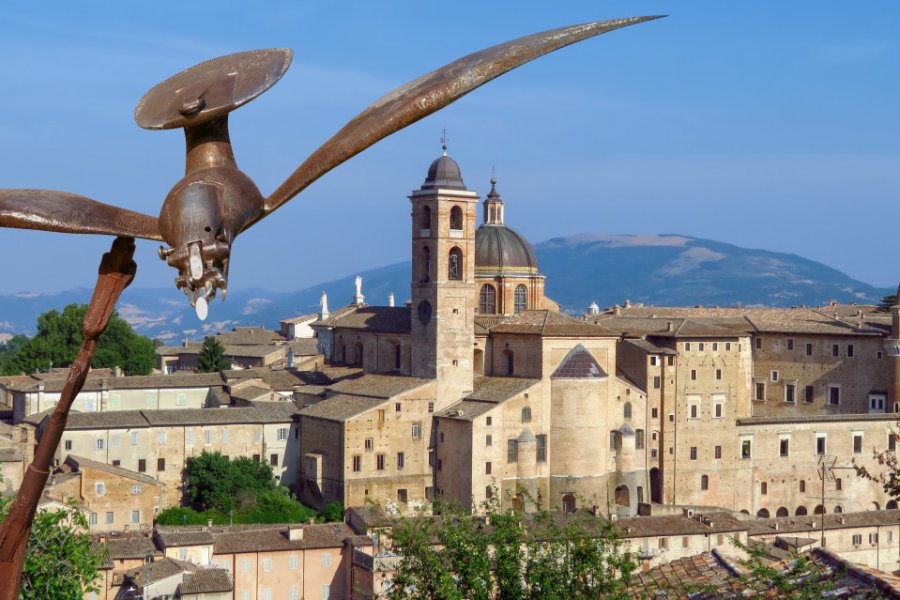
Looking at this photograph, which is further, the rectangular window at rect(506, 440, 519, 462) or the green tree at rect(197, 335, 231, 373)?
the green tree at rect(197, 335, 231, 373)

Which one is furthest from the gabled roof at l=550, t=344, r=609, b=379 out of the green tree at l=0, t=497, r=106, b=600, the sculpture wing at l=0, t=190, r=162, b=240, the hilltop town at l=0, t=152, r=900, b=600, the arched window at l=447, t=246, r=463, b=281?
the sculpture wing at l=0, t=190, r=162, b=240

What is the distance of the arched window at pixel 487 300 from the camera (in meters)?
50.0

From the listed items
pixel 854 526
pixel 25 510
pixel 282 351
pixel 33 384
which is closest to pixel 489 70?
pixel 25 510

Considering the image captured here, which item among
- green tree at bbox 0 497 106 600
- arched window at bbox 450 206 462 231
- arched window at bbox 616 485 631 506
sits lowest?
arched window at bbox 616 485 631 506

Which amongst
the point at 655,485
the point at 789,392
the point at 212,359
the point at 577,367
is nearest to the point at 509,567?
the point at 577,367

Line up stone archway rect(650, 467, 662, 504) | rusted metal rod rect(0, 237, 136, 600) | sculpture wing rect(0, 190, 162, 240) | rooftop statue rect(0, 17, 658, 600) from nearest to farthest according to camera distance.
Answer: rooftop statue rect(0, 17, 658, 600) → sculpture wing rect(0, 190, 162, 240) → rusted metal rod rect(0, 237, 136, 600) → stone archway rect(650, 467, 662, 504)

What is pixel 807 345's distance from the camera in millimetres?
52781

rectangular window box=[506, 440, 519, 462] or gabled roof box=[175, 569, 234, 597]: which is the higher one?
rectangular window box=[506, 440, 519, 462]

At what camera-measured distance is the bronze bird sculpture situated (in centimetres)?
405

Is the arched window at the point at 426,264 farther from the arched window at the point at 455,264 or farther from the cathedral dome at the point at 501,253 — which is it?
the cathedral dome at the point at 501,253

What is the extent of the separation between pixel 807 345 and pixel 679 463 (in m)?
8.96

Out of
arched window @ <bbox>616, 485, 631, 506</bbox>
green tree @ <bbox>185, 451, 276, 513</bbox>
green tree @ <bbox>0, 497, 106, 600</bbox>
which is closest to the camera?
green tree @ <bbox>0, 497, 106, 600</bbox>

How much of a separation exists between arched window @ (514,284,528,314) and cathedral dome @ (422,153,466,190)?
5730 millimetres

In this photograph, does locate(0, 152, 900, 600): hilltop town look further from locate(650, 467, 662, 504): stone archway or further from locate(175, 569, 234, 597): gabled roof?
locate(175, 569, 234, 597): gabled roof
